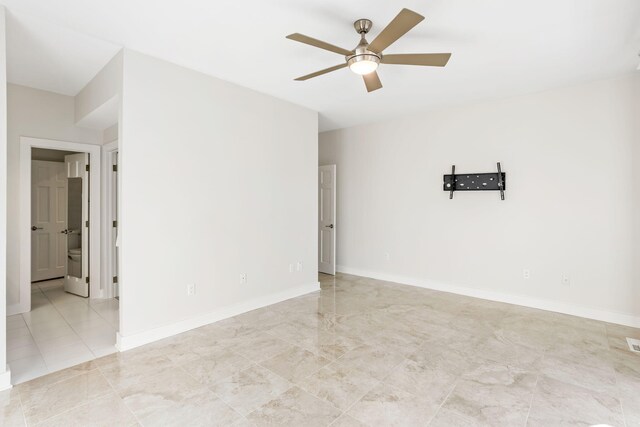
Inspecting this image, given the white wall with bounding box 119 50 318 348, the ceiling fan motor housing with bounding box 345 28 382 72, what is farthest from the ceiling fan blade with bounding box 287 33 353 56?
the white wall with bounding box 119 50 318 348

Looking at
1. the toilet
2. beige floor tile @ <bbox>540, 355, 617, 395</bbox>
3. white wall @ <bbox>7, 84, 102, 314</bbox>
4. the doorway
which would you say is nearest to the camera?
beige floor tile @ <bbox>540, 355, 617, 395</bbox>

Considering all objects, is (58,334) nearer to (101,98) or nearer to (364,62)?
(101,98)

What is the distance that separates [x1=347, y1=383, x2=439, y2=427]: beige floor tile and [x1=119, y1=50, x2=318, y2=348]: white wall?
214 centimetres

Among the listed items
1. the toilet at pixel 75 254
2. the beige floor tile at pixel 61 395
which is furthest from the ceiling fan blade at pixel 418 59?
the toilet at pixel 75 254

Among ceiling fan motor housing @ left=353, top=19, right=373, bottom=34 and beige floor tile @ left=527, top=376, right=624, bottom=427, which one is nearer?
beige floor tile @ left=527, top=376, right=624, bottom=427

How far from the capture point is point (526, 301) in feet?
14.4

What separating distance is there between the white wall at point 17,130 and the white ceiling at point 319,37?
7.7 inches

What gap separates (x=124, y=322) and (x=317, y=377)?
1870mm

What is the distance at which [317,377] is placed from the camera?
2.59 meters

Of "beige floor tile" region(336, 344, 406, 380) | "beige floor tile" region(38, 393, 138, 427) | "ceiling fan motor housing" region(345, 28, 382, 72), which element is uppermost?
"ceiling fan motor housing" region(345, 28, 382, 72)

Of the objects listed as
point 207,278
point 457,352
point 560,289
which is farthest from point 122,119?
point 560,289

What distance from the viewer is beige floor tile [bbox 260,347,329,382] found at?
263 cm

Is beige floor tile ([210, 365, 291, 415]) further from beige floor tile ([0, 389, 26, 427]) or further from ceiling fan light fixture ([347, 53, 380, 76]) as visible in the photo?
ceiling fan light fixture ([347, 53, 380, 76])

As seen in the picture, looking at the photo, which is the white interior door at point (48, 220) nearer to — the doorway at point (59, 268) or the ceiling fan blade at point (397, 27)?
the doorway at point (59, 268)
